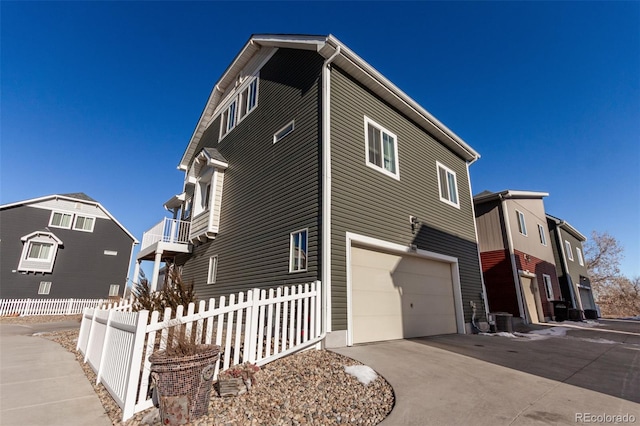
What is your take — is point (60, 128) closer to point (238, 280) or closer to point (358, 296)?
point (238, 280)

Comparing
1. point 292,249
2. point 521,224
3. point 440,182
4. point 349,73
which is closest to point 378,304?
point 292,249

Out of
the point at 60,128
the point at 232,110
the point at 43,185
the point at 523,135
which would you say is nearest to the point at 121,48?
the point at 232,110

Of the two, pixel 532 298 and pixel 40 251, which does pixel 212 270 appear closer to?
pixel 532 298

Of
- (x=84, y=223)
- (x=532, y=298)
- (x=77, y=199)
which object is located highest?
(x=77, y=199)

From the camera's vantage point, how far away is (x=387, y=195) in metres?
7.76

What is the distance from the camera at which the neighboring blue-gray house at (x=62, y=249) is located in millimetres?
19453

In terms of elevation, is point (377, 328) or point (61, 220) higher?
point (61, 220)

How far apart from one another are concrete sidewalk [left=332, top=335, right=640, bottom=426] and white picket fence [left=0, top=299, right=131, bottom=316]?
62.5 ft

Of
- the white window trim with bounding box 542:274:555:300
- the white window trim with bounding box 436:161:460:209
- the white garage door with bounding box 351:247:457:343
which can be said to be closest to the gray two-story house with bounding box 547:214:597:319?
the white window trim with bounding box 542:274:555:300

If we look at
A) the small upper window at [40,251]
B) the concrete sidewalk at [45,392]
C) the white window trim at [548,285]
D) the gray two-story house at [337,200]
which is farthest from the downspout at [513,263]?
the small upper window at [40,251]

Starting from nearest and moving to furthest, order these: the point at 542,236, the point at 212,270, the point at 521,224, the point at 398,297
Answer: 1. the point at 398,297
2. the point at 212,270
3. the point at 521,224
4. the point at 542,236

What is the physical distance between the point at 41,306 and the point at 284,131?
21071 millimetres

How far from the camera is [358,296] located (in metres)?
6.38

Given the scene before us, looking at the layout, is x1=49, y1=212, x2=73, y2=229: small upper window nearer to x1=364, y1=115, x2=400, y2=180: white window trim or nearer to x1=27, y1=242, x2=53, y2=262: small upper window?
x1=27, y1=242, x2=53, y2=262: small upper window
